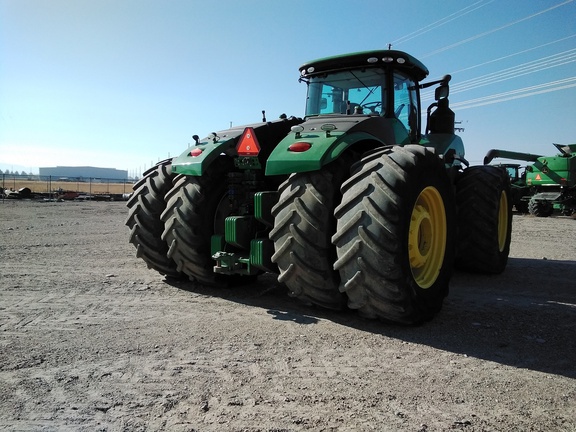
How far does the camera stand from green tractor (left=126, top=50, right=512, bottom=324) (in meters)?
3.63

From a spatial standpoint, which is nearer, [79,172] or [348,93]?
[348,93]

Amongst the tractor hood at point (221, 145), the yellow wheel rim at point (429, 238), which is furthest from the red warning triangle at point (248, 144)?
the yellow wheel rim at point (429, 238)

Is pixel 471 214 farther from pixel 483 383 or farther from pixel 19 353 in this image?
pixel 19 353

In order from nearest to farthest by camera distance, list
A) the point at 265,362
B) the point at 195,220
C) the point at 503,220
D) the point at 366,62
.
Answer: the point at 265,362 < the point at 195,220 < the point at 366,62 < the point at 503,220

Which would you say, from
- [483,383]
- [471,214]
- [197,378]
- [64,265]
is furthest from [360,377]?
[64,265]

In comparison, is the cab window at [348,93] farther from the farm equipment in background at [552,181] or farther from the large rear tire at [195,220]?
the farm equipment in background at [552,181]

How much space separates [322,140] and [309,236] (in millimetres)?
896

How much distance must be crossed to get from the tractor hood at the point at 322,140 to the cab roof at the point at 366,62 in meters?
0.81

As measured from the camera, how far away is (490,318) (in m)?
4.30

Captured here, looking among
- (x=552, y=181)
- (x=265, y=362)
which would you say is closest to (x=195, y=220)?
(x=265, y=362)

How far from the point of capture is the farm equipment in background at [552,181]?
63.7 ft

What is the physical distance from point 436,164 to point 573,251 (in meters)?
6.90

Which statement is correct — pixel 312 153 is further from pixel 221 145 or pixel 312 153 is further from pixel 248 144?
pixel 221 145

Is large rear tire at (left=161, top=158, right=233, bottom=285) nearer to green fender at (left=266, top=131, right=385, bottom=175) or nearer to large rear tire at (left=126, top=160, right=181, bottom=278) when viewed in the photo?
large rear tire at (left=126, top=160, right=181, bottom=278)
